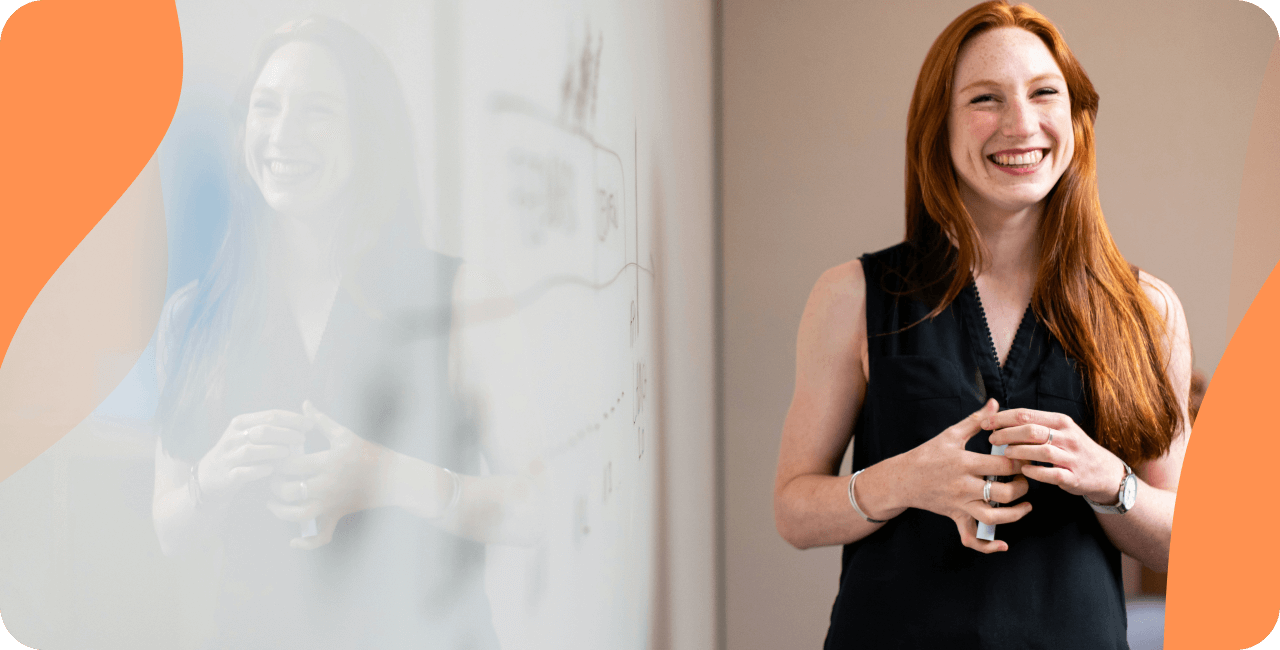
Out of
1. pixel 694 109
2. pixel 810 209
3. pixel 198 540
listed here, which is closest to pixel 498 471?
pixel 198 540

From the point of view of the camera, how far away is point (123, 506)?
13 centimetres

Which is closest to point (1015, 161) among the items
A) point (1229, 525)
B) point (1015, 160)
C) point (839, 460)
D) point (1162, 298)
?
point (1015, 160)

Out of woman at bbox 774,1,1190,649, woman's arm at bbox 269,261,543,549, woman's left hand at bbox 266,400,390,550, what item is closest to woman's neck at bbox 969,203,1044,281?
woman at bbox 774,1,1190,649

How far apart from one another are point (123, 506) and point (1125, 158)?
1.91m

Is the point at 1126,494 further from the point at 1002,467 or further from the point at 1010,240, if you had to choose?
the point at 1010,240

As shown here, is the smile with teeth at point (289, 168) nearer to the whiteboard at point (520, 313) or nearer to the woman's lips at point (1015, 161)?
the whiteboard at point (520, 313)

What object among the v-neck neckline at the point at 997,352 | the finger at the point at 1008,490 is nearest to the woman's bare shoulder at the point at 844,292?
the v-neck neckline at the point at 997,352

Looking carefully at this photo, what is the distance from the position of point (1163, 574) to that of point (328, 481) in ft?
5.21

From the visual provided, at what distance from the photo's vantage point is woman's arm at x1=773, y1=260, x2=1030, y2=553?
893 millimetres

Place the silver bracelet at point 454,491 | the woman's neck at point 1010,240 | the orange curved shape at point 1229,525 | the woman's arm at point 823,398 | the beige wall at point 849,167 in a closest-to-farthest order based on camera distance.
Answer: the silver bracelet at point 454,491 → the woman's arm at point 823,398 → the woman's neck at point 1010,240 → the orange curved shape at point 1229,525 → the beige wall at point 849,167

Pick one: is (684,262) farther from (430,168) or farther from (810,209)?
(430,168)

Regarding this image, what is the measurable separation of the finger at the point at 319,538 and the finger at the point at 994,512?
0.86 metres

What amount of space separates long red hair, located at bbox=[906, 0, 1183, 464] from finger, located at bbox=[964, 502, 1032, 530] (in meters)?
0.19

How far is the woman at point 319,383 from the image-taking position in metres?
0.15
